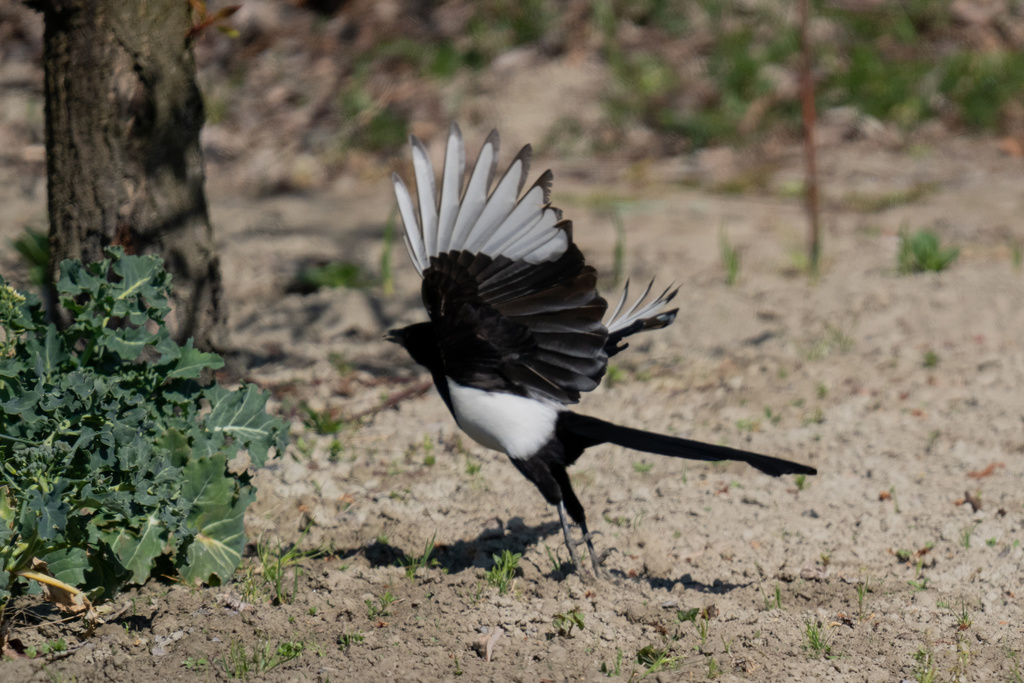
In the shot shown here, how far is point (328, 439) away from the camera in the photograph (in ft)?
11.0

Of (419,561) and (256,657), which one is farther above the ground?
(256,657)

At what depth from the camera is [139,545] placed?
2.21 m

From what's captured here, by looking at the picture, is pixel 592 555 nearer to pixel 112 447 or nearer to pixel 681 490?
pixel 681 490

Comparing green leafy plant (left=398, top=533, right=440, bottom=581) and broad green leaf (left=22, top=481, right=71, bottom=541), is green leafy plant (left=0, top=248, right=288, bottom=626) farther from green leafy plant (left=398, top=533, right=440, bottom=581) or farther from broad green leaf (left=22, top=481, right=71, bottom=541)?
green leafy plant (left=398, top=533, right=440, bottom=581)

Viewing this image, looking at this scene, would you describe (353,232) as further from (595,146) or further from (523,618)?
(523,618)

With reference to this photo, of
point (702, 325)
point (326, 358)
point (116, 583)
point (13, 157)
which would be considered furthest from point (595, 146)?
point (116, 583)

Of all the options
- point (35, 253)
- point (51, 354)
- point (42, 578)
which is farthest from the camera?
point (35, 253)

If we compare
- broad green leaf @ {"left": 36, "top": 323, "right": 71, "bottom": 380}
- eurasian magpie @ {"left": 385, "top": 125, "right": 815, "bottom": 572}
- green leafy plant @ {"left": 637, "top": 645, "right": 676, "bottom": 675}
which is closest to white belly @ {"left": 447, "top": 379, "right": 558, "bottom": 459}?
eurasian magpie @ {"left": 385, "top": 125, "right": 815, "bottom": 572}

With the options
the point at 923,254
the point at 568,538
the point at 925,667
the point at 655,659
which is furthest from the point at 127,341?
the point at 923,254

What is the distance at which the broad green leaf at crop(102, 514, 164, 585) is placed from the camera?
2199 mm

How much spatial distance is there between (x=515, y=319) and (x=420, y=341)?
1.38 ft

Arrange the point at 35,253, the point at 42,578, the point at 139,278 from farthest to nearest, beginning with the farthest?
the point at 35,253
the point at 139,278
the point at 42,578

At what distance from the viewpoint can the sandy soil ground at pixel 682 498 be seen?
2.29 meters

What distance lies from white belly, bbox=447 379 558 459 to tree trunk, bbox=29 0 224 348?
1.23 meters
